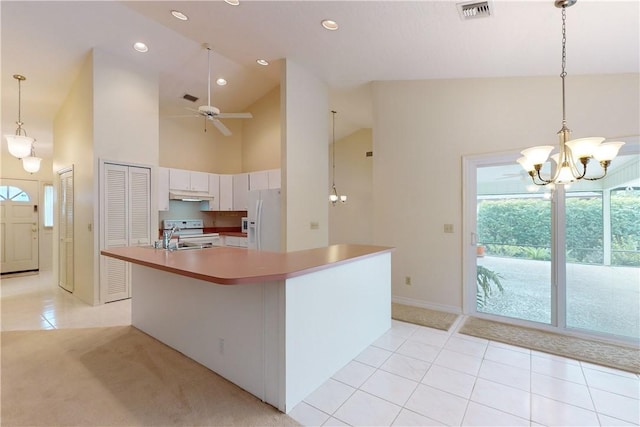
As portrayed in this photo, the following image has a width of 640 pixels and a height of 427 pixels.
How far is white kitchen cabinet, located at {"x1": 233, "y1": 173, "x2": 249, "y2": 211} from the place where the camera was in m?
6.03

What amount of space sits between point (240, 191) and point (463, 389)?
17.1ft

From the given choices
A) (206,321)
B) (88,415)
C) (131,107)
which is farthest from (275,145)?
(88,415)

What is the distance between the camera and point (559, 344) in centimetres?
287

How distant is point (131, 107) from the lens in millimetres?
4293

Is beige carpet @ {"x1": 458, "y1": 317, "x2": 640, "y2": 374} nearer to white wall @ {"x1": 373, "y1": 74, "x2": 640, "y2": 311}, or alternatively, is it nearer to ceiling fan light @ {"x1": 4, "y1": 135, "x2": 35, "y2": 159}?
white wall @ {"x1": 373, "y1": 74, "x2": 640, "y2": 311}

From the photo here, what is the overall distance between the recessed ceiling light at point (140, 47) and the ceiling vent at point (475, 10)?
13.2ft

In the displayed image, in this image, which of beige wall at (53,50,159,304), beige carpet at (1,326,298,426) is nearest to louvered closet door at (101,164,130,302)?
beige wall at (53,50,159,304)

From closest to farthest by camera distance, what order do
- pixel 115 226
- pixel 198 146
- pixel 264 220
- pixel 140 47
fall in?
pixel 140 47 → pixel 115 226 → pixel 264 220 → pixel 198 146

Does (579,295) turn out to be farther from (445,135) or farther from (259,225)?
(259,225)

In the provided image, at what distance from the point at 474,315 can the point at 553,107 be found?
257 centimetres

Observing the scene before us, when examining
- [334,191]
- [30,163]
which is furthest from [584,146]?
[30,163]

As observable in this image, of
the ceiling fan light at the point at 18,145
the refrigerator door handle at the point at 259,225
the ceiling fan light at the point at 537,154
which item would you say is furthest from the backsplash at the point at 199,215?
the ceiling fan light at the point at 537,154

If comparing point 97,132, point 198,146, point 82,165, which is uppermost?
point 198,146

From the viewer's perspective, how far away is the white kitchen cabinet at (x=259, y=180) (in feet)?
18.6
